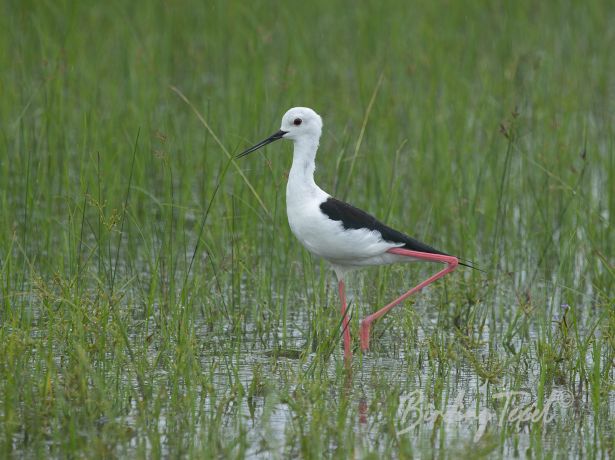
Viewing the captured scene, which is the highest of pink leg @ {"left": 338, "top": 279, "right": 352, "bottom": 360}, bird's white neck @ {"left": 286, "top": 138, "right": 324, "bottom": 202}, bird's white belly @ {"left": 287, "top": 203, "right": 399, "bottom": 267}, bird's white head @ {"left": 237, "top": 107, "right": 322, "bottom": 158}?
bird's white head @ {"left": 237, "top": 107, "right": 322, "bottom": 158}

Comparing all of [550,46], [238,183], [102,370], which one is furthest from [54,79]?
[550,46]

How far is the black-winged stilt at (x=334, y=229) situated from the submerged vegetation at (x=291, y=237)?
0.23 meters

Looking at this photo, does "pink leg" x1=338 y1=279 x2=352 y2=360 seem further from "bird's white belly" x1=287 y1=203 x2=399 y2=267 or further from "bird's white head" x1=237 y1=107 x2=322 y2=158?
"bird's white head" x1=237 y1=107 x2=322 y2=158

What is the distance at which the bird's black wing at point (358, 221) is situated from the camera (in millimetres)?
5836

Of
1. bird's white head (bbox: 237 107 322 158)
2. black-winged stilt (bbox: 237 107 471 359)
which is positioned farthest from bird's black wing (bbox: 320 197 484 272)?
bird's white head (bbox: 237 107 322 158)

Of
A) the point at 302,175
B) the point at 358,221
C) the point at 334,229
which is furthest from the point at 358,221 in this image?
the point at 302,175

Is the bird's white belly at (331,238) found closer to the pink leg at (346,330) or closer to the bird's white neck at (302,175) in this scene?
the bird's white neck at (302,175)

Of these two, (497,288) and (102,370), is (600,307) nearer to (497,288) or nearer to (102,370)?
(497,288)

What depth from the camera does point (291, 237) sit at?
7.16 m

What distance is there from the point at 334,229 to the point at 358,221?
139 mm

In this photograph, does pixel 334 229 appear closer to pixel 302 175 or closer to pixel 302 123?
pixel 302 175

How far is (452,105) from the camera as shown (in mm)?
9188

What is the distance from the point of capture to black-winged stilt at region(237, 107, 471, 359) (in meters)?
5.84

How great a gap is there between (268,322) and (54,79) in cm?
299
